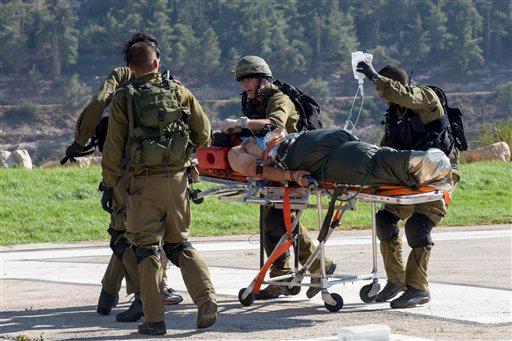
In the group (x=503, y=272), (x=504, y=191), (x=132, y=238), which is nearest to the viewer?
(x=132, y=238)

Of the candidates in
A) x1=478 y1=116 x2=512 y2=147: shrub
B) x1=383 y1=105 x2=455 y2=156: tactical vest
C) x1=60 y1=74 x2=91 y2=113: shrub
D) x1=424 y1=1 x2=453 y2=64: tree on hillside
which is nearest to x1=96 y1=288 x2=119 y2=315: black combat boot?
x1=383 y1=105 x2=455 y2=156: tactical vest

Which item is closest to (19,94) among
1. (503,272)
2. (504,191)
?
(504,191)

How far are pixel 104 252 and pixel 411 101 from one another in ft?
20.8

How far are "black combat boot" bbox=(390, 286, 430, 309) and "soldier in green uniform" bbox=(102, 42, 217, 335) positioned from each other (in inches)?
65.7

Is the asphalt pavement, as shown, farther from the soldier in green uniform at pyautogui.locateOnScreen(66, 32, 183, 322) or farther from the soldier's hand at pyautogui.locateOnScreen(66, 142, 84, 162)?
the soldier's hand at pyautogui.locateOnScreen(66, 142, 84, 162)

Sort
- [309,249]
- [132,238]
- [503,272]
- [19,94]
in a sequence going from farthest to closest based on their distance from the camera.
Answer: [19,94], [503,272], [309,249], [132,238]

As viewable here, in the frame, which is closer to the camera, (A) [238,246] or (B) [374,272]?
(B) [374,272]

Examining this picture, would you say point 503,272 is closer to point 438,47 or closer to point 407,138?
point 407,138

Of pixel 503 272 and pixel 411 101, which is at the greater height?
pixel 411 101

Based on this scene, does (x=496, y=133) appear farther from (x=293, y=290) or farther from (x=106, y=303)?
(x=106, y=303)

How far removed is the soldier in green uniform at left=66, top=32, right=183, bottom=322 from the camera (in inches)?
344

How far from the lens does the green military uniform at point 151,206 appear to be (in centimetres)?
802

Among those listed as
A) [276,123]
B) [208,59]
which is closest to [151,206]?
[276,123]

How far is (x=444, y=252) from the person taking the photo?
1363cm
